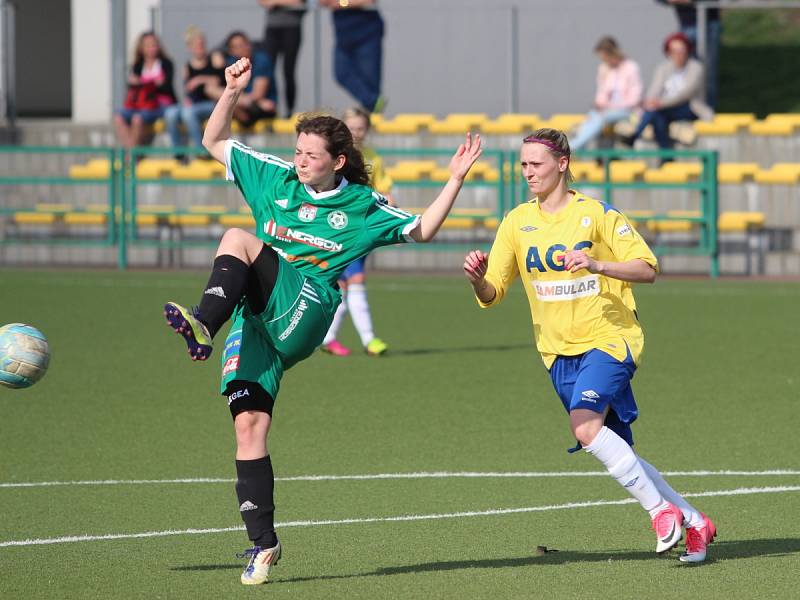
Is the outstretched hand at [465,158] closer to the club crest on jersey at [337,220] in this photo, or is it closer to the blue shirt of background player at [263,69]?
the club crest on jersey at [337,220]

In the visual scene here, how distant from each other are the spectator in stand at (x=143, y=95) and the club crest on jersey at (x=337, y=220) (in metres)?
16.0

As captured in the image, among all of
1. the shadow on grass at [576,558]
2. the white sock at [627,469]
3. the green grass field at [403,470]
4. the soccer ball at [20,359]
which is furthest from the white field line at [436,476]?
the white sock at [627,469]

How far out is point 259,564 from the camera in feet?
18.6

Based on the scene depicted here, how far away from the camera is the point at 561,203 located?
627 cm

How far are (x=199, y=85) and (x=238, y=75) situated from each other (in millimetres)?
15156

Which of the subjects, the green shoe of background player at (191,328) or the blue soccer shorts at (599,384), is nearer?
the green shoe of background player at (191,328)

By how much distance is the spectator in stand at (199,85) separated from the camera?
21047mm

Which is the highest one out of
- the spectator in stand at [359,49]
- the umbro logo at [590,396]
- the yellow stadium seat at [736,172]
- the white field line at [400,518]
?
the spectator in stand at [359,49]

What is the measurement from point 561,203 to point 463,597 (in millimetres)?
1668

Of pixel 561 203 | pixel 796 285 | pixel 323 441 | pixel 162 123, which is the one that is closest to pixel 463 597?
pixel 561 203

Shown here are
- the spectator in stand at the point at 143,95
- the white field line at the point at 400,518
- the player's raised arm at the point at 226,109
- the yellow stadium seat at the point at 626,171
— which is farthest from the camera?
the spectator in stand at the point at 143,95

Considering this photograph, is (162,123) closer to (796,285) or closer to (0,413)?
(796,285)

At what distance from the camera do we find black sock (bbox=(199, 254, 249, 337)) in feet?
17.9

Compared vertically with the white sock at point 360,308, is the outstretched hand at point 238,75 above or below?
above
